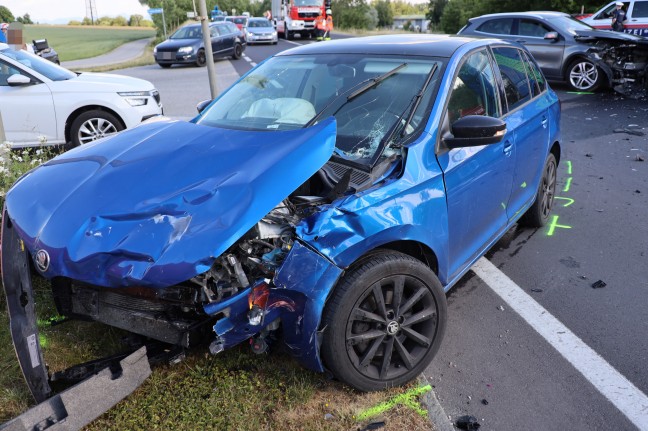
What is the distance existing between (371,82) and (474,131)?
77 cm

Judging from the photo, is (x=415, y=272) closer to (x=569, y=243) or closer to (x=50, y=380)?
(x=50, y=380)

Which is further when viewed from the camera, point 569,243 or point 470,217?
point 569,243

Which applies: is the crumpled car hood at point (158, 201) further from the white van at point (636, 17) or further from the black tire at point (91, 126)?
the white van at point (636, 17)

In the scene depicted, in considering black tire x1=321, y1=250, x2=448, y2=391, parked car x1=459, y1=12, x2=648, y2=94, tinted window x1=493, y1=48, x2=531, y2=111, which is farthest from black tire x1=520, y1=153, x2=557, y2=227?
parked car x1=459, y1=12, x2=648, y2=94

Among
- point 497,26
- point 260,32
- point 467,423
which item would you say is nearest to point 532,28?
point 497,26

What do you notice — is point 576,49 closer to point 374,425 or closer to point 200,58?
point 374,425

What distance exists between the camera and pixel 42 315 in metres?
3.47

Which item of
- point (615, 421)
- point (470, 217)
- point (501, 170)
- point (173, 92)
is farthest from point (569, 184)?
point (173, 92)

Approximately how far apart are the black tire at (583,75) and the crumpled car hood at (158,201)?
1103 centimetres

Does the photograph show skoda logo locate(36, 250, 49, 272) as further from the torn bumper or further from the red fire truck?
the red fire truck

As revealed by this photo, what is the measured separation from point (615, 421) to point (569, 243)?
238 cm

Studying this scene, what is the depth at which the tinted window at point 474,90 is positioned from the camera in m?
3.33

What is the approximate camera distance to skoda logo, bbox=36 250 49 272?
92.8 inches

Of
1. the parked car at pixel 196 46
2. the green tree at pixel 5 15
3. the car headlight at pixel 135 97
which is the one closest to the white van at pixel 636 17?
the parked car at pixel 196 46
